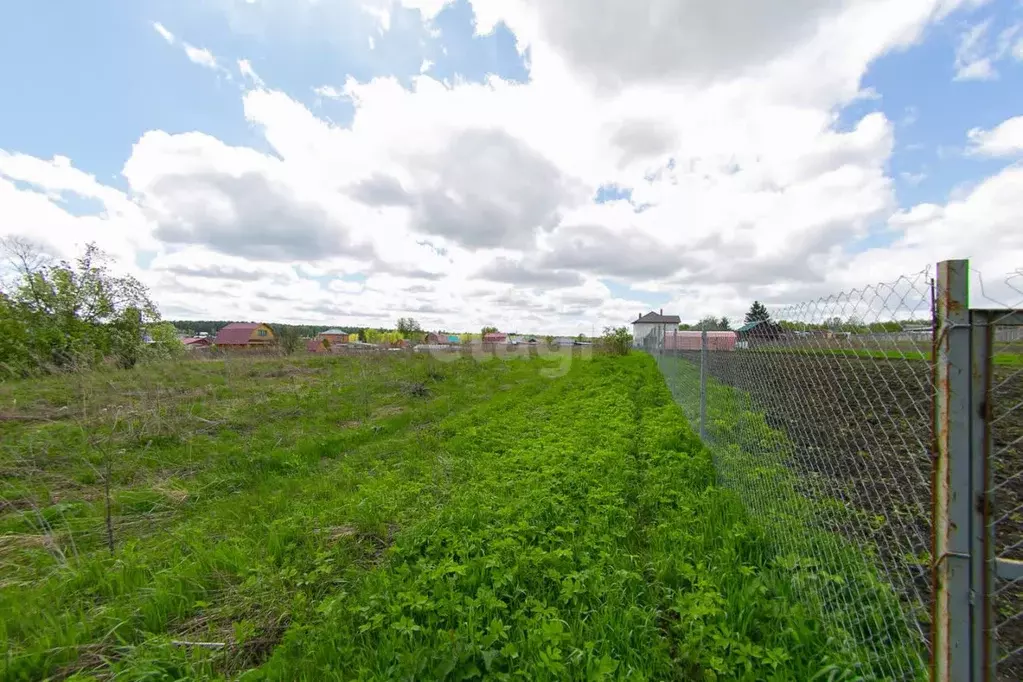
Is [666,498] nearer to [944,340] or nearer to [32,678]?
[944,340]

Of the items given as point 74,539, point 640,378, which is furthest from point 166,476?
point 640,378

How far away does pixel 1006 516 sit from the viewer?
930mm

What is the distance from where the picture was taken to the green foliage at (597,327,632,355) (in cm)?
2578

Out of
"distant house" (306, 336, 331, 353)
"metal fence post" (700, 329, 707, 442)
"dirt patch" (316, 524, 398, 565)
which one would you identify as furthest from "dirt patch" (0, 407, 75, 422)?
"distant house" (306, 336, 331, 353)

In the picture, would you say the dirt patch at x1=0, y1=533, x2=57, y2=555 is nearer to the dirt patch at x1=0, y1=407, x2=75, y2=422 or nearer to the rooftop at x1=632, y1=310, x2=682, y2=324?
the dirt patch at x1=0, y1=407, x2=75, y2=422

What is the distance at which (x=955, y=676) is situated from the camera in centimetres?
121

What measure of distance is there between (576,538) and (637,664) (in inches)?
46.6

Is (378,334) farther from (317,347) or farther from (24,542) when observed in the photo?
(24,542)

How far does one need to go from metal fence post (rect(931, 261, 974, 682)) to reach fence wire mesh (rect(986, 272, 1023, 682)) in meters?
0.06

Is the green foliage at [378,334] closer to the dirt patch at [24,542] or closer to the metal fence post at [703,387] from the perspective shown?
the dirt patch at [24,542]

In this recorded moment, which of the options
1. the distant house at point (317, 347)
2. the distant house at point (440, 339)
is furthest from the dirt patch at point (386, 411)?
the distant house at point (440, 339)

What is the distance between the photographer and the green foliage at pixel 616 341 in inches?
1015

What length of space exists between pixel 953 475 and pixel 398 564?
3097 millimetres

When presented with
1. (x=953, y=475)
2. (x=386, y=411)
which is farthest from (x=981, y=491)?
(x=386, y=411)
